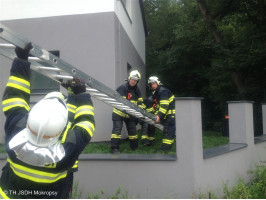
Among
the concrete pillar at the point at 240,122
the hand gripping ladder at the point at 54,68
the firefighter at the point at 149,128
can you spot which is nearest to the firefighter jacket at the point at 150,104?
the firefighter at the point at 149,128

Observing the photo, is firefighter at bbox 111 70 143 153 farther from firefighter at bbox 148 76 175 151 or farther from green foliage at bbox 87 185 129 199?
green foliage at bbox 87 185 129 199

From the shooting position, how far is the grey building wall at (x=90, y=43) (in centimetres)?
629

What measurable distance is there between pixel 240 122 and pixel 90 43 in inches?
145

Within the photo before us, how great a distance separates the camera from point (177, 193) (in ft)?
12.0

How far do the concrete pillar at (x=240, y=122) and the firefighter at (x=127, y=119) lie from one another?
1.86 metres

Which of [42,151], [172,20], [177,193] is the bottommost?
[177,193]

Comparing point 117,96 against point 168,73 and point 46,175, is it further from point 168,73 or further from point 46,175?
point 168,73

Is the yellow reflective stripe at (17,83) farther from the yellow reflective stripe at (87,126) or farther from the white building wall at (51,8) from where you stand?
the white building wall at (51,8)

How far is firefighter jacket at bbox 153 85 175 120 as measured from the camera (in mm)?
5441

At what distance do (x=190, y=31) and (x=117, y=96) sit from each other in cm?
1122

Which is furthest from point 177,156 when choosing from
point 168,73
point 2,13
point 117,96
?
point 168,73

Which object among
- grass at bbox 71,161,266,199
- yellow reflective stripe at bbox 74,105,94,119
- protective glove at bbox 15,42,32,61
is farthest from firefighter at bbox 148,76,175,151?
protective glove at bbox 15,42,32,61

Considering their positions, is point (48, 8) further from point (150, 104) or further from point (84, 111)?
point (84, 111)

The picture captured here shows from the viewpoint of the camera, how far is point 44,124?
5.27 ft
